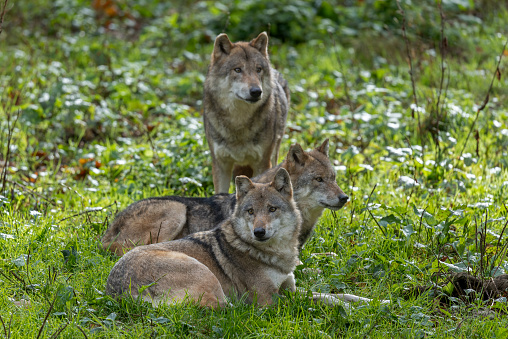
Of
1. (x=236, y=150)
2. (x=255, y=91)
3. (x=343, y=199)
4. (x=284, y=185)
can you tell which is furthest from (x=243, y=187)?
(x=236, y=150)

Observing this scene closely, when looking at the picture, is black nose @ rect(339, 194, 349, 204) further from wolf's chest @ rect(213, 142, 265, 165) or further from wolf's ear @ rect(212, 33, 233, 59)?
wolf's ear @ rect(212, 33, 233, 59)

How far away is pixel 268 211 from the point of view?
4836 millimetres

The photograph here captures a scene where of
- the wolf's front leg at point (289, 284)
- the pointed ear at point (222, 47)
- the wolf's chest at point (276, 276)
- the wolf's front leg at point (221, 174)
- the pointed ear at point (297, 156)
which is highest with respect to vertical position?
the pointed ear at point (222, 47)

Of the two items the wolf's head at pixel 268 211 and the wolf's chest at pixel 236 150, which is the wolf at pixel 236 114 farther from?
the wolf's head at pixel 268 211

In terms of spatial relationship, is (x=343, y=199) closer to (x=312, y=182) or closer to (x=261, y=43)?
(x=312, y=182)

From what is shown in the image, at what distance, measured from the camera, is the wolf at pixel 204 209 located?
566cm

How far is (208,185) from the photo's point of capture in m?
7.73

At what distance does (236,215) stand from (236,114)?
249cm

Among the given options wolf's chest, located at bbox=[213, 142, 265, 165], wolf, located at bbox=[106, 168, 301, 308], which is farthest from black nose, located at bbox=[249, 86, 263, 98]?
wolf, located at bbox=[106, 168, 301, 308]

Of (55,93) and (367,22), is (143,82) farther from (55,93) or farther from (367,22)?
(367,22)

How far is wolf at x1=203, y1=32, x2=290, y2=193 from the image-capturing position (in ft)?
23.4

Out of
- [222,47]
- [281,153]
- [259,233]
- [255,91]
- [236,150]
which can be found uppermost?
[222,47]

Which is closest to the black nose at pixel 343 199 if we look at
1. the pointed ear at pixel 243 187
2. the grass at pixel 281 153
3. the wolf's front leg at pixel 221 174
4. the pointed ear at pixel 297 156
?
the grass at pixel 281 153

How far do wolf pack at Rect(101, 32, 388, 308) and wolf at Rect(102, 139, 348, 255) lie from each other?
0.01 metres
